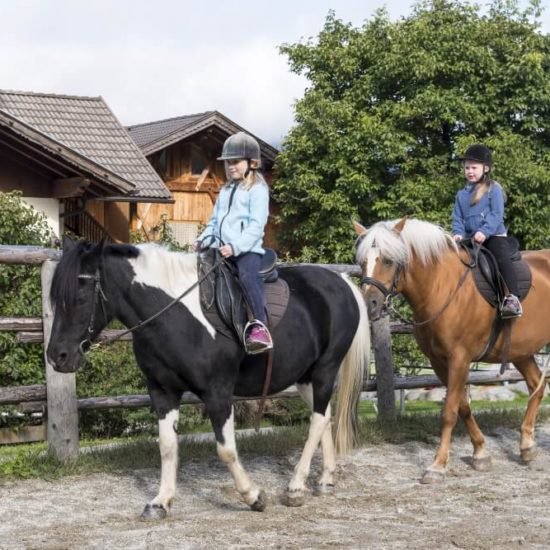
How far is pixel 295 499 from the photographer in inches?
272

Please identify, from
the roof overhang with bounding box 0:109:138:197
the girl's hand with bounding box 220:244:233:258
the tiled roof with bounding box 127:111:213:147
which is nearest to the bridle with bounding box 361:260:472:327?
the girl's hand with bounding box 220:244:233:258

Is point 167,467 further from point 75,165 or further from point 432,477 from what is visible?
point 75,165

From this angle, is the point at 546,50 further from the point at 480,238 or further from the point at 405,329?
the point at 480,238

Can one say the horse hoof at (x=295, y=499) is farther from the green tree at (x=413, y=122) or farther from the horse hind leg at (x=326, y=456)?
the green tree at (x=413, y=122)

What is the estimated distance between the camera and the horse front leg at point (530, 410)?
8742 millimetres

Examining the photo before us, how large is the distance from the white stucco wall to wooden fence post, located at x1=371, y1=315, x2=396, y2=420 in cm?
1042

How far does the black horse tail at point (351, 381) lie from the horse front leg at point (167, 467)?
68.0 inches

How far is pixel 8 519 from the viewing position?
6.43 meters

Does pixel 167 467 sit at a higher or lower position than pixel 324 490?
higher

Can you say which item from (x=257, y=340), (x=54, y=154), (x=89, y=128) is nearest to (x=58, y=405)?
(x=257, y=340)

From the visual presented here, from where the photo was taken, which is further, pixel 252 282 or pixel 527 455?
pixel 527 455

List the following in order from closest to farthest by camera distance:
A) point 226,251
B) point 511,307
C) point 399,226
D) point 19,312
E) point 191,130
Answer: point 226,251
point 399,226
point 511,307
point 19,312
point 191,130

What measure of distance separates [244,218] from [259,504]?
1.93 metres

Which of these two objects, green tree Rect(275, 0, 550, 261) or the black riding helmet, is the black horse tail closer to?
the black riding helmet
